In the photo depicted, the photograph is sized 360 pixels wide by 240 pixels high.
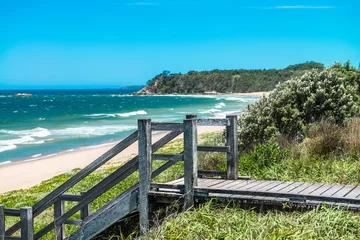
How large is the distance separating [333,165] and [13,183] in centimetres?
1563

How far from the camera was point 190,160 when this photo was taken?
7.42 metres

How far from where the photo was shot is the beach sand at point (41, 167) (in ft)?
70.4

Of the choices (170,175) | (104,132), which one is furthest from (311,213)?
(104,132)

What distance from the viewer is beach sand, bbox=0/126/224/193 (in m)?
21.5

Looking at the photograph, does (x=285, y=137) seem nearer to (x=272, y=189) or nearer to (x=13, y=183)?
(x=272, y=189)

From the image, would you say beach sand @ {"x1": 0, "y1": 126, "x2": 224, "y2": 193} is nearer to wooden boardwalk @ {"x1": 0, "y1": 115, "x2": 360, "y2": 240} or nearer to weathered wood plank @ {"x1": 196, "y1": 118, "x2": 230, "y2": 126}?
wooden boardwalk @ {"x1": 0, "y1": 115, "x2": 360, "y2": 240}

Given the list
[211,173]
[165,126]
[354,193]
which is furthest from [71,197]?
[354,193]

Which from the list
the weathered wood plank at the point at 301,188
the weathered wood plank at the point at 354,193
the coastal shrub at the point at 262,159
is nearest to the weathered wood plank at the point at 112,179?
the weathered wood plank at the point at 301,188

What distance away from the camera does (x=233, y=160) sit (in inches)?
334

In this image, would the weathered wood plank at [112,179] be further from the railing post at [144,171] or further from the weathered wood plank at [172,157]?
the weathered wood plank at [172,157]

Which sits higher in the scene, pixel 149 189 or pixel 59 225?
pixel 149 189

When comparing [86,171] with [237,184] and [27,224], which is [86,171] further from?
[237,184]

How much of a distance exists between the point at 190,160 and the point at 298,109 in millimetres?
7319

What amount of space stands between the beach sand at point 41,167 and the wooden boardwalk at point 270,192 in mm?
14025
